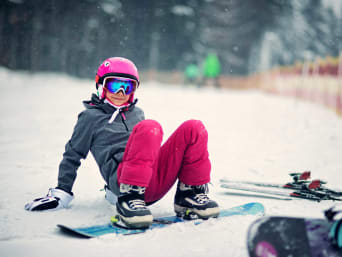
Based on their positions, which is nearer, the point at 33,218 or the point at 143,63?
the point at 33,218

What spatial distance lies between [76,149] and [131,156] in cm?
55

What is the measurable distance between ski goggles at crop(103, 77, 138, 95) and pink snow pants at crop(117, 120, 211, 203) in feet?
1.69

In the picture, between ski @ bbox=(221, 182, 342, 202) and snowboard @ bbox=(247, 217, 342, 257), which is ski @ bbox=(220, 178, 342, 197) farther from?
snowboard @ bbox=(247, 217, 342, 257)

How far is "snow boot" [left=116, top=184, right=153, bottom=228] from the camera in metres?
2.13

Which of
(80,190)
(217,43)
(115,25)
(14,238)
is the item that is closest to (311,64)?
(80,190)

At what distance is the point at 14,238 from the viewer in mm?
2023

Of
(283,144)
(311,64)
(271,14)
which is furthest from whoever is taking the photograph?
(271,14)

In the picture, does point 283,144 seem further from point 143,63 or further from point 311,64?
point 143,63

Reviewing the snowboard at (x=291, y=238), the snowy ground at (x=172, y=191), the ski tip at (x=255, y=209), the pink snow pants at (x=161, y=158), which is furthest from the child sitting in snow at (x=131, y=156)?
the snowboard at (x=291, y=238)

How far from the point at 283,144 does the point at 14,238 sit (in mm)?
5054

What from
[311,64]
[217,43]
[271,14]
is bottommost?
[311,64]

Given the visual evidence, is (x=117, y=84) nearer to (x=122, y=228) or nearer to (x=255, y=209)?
(x=122, y=228)

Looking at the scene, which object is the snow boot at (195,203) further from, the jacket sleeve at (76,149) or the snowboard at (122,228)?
the jacket sleeve at (76,149)

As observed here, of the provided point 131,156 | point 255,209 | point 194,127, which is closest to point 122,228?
point 131,156
